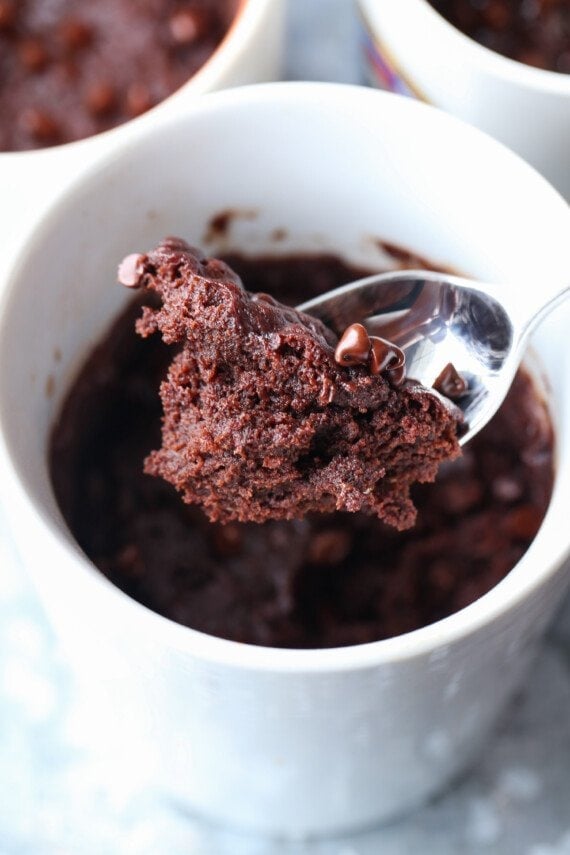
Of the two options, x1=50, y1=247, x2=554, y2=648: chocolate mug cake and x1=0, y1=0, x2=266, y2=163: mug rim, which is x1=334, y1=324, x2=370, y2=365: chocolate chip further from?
x1=0, y1=0, x2=266, y2=163: mug rim

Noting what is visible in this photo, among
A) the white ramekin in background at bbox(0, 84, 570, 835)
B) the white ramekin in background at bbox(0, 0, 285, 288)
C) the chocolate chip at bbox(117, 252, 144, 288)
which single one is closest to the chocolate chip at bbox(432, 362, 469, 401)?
the white ramekin in background at bbox(0, 84, 570, 835)

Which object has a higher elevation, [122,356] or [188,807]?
[122,356]

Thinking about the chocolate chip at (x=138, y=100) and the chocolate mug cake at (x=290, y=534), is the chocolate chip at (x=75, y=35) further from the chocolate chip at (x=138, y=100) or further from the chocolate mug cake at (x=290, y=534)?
the chocolate mug cake at (x=290, y=534)

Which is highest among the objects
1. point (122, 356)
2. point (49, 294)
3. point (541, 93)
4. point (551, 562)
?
point (541, 93)

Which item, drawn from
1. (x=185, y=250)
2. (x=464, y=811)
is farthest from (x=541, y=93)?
(x=464, y=811)

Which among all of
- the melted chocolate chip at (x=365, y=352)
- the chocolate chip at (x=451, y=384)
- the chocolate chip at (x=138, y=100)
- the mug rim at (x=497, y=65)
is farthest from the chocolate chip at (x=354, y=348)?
the chocolate chip at (x=138, y=100)

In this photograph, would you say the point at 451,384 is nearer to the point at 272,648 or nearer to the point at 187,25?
the point at 272,648

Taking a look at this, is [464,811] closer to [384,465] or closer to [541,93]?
[384,465]
